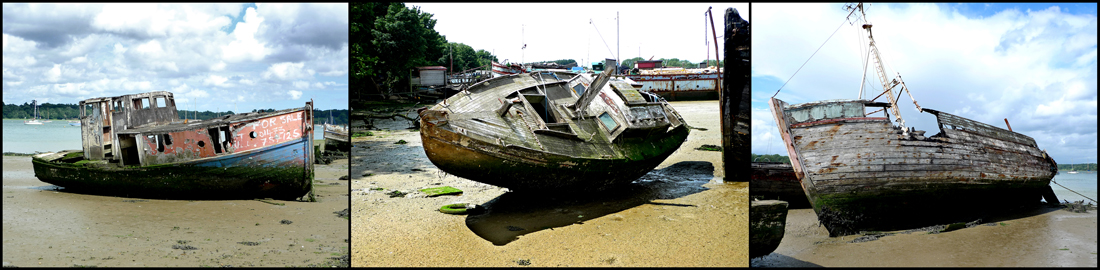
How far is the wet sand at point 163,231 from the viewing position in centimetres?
533

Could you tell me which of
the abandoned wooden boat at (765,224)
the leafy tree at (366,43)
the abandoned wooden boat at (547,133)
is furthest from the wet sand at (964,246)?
the leafy tree at (366,43)

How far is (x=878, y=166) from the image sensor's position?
6.93m

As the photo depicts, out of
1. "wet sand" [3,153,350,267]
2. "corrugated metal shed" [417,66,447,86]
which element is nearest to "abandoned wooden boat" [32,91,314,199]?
"wet sand" [3,153,350,267]

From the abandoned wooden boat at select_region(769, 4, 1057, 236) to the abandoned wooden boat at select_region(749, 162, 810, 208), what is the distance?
1.79 metres

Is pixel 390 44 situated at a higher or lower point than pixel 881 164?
higher

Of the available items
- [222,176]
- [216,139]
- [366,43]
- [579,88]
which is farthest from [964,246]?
[366,43]

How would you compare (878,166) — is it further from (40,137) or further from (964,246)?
(40,137)

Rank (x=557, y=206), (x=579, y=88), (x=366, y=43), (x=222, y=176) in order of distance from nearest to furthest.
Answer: (x=557, y=206), (x=579, y=88), (x=222, y=176), (x=366, y=43)

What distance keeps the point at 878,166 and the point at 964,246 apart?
1.33 metres

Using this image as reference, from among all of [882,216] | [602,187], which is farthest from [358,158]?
[882,216]

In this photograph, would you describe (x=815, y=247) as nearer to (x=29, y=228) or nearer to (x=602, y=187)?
(x=602, y=187)

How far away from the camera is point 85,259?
17.0ft

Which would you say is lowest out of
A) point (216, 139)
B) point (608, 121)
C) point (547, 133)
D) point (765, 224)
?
point (765, 224)

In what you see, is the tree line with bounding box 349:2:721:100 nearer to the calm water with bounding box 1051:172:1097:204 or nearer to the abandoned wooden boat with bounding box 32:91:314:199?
the abandoned wooden boat with bounding box 32:91:314:199
